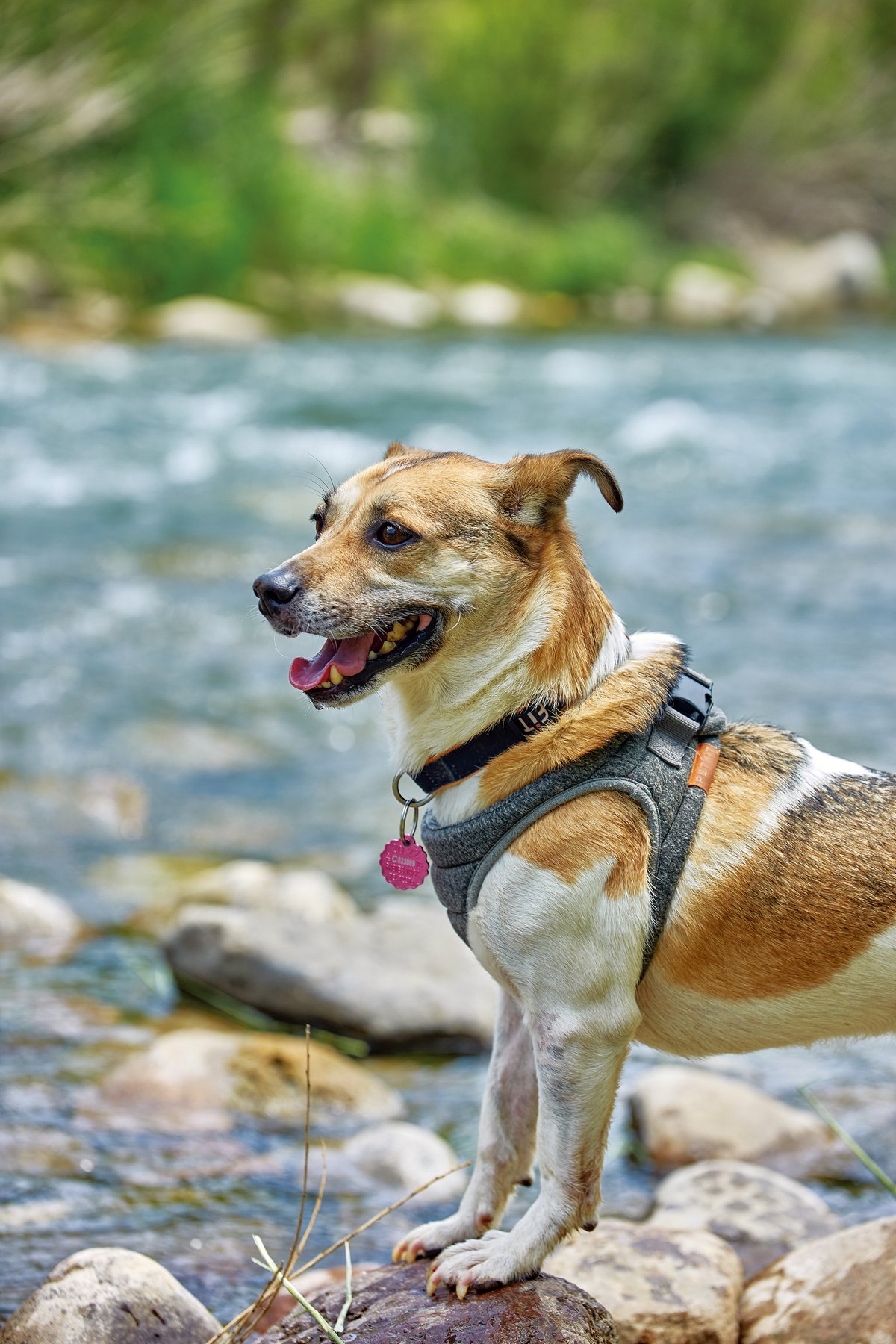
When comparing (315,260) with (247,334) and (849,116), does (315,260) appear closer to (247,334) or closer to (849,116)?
(247,334)

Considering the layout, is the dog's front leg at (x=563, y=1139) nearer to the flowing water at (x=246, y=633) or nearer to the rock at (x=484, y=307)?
the flowing water at (x=246, y=633)

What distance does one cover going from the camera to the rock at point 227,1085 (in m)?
4.41

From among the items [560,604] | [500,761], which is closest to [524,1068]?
[500,761]

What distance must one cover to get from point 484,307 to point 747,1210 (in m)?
23.9

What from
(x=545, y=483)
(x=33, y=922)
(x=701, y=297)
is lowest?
(x=33, y=922)

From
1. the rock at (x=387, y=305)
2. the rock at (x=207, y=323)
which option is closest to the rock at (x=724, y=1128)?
the rock at (x=207, y=323)

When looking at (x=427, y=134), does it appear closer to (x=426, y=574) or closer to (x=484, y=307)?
(x=484, y=307)

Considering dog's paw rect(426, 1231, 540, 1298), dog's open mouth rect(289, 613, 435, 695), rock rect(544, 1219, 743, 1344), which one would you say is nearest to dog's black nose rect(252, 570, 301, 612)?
dog's open mouth rect(289, 613, 435, 695)

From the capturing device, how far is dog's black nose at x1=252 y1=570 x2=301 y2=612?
9.50 feet

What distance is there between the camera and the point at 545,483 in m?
3.03

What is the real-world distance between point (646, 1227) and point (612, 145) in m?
37.9

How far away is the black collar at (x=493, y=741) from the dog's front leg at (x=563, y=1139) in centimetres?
55

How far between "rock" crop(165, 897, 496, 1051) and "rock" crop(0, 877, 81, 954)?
597 millimetres

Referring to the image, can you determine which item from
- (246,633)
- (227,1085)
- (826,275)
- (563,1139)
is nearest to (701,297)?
(826,275)
